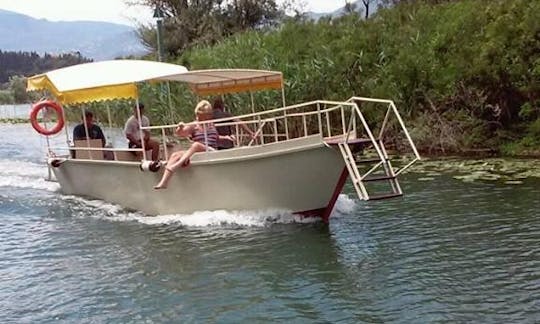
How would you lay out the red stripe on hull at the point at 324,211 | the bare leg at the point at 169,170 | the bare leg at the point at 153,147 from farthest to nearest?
the bare leg at the point at 153,147 < the bare leg at the point at 169,170 < the red stripe on hull at the point at 324,211

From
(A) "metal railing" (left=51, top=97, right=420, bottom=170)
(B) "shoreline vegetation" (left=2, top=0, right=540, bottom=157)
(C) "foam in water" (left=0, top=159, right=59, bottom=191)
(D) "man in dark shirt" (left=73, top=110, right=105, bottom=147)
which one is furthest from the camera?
(B) "shoreline vegetation" (left=2, top=0, right=540, bottom=157)

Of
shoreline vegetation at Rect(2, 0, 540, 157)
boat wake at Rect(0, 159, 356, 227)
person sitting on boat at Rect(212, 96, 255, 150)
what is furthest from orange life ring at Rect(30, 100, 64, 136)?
shoreline vegetation at Rect(2, 0, 540, 157)

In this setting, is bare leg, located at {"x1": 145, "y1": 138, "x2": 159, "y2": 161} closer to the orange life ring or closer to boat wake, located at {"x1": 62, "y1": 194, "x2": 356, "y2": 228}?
boat wake, located at {"x1": 62, "y1": 194, "x2": 356, "y2": 228}

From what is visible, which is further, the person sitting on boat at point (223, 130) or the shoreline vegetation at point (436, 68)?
the shoreline vegetation at point (436, 68)

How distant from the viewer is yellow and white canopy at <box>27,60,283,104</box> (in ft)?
45.1

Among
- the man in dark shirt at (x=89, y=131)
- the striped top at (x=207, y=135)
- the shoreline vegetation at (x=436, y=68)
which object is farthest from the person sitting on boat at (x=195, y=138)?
the shoreline vegetation at (x=436, y=68)

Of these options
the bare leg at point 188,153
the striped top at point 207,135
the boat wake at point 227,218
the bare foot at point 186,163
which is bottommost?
the boat wake at point 227,218

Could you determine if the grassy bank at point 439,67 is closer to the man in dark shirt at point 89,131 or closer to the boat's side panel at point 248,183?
the man in dark shirt at point 89,131

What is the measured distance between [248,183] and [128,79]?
3.36 meters

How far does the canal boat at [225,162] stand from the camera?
1182 centimetres

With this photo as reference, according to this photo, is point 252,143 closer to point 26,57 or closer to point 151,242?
point 151,242

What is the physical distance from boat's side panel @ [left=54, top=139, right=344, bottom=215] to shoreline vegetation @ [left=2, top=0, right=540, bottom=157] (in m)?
8.30

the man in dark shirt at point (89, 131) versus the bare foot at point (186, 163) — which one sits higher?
the man in dark shirt at point (89, 131)

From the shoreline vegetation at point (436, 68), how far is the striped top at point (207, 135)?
8.35 metres
